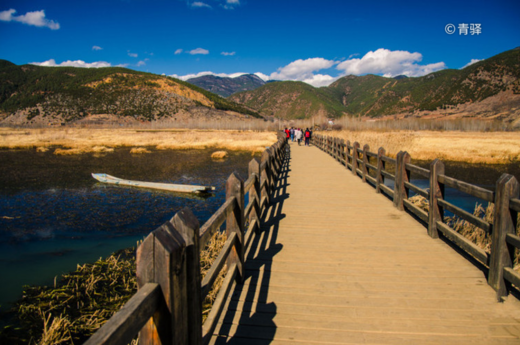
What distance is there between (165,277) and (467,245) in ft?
14.4

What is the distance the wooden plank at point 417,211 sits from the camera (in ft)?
19.9

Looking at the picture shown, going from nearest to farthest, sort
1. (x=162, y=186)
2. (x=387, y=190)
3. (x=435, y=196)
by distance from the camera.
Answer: (x=435, y=196)
(x=387, y=190)
(x=162, y=186)

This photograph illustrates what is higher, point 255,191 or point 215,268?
point 255,191

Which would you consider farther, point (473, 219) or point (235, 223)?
point (473, 219)

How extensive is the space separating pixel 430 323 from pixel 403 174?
4421 mm

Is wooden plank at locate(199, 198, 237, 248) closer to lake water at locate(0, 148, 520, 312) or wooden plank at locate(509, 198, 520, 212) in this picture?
wooden plank at locate(509, 198, 520, 212)

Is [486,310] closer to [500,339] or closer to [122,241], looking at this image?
[500,339]

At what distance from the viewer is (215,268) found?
3.23m

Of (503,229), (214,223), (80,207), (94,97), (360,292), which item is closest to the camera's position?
(214,223)

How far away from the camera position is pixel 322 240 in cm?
561

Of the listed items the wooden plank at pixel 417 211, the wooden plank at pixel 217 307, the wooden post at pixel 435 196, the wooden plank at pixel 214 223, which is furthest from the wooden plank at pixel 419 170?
the wooden plank at pixel 217 307

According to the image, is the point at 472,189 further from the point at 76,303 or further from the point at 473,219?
the point at 76,303

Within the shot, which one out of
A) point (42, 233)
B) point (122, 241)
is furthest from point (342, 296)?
point (42, 233)

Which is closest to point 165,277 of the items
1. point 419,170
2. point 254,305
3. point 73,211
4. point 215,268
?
point 215,268
